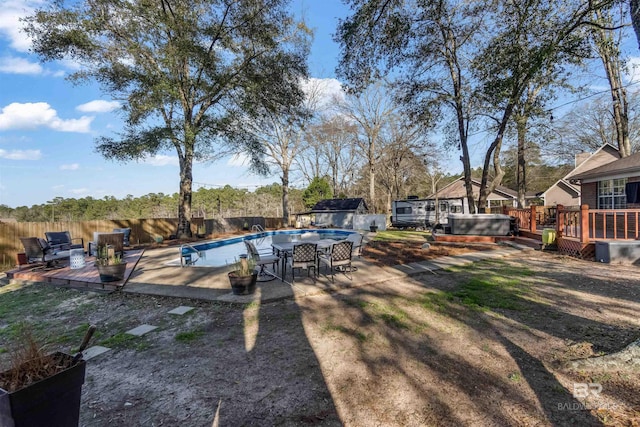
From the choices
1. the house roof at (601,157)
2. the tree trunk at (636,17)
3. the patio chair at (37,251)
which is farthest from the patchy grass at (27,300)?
the house roof at (601,157)

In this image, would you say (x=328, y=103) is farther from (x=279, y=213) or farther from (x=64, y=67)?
(x=64, y=67)

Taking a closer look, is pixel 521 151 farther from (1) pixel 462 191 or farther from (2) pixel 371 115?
(1) pixel 462 191

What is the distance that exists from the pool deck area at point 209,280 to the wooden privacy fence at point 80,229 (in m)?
3.45

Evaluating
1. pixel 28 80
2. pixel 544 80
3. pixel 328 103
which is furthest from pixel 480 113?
pixel 28 80

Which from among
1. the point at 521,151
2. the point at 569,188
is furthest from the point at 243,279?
the point at 569,188

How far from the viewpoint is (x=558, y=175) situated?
37250 millimetres

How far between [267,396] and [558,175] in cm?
4696

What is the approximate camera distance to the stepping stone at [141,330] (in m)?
3.90

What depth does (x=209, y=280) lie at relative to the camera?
251 inches

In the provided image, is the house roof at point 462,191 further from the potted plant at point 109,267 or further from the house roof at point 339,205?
the potted plant at point 109,267

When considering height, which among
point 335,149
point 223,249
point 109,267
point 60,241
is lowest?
point 223,249

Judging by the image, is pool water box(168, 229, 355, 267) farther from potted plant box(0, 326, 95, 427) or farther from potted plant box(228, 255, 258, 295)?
potted plant box(0, 326, 95, 427)

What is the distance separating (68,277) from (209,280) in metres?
3.31

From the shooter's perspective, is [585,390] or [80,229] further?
[80,229]
